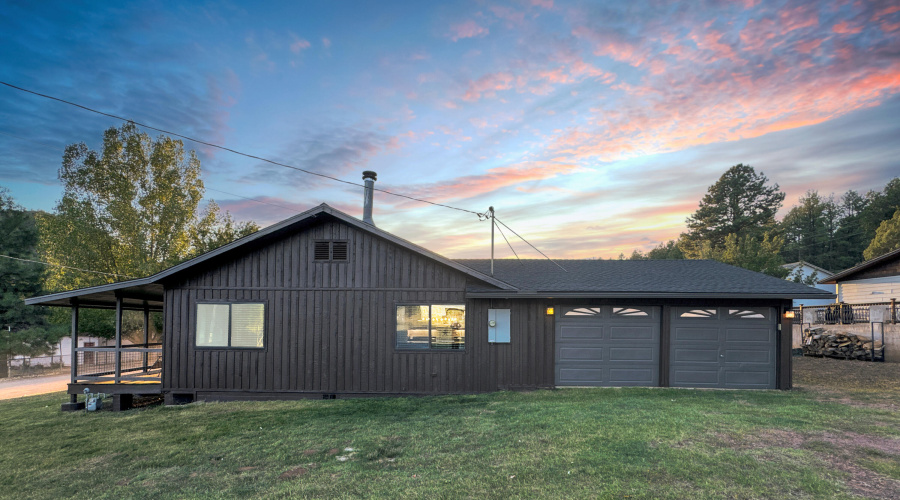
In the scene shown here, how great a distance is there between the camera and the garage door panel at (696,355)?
11.4 meters

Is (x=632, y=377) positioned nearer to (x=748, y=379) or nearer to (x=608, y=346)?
(x=608, y=346)

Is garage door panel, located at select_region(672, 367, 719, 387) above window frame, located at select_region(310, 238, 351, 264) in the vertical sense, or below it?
below

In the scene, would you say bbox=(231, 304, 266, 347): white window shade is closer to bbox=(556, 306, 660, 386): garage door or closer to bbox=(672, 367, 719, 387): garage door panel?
bbox=(556, 306, 660, 386): garage door

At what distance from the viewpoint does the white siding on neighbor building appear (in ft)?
62.4

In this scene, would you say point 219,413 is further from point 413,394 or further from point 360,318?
point 413,394

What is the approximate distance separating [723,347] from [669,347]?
1379 millimetres

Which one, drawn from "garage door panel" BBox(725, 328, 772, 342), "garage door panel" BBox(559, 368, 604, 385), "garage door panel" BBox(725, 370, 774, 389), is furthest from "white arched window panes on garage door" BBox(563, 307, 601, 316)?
"garage door panel" BBox(725, 370, 774, 389)

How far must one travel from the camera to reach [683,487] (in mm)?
4758

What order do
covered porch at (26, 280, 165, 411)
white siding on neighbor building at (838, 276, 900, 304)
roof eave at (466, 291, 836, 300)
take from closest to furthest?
covered porch at (26, 280, 165, 411) < roof eave at (466, 291, 836, 300) < white siding on neighbor building at (838, 276, 900, 304)

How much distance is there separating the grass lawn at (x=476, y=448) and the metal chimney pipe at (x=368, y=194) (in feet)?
16.2

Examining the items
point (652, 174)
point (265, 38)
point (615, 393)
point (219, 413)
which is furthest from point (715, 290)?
point (265, 38)

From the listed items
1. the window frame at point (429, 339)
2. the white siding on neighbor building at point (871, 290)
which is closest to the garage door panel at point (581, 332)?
the window frame at point (429, 339)

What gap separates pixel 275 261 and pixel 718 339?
37.3 feet

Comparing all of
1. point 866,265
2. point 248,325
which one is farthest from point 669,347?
point 866,265
